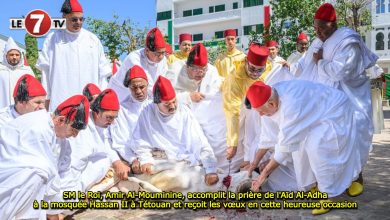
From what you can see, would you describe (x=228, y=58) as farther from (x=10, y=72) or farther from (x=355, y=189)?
(x=10, y=72)

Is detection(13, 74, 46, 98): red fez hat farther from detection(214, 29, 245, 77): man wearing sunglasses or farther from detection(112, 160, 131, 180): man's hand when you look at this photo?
detection(214, 29, 245, 77): man wearing sunglasses

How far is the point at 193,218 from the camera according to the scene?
12.5 feet

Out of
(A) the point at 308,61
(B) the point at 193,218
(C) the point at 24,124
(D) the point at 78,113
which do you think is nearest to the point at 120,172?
(B) the point at 193,218

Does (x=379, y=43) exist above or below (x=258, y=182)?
above

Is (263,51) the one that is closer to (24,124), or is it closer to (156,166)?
(156,166)

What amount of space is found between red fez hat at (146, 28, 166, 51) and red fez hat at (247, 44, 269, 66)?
1.20 m

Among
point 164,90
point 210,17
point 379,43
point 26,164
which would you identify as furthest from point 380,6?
point 26,164

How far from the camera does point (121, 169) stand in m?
4.38

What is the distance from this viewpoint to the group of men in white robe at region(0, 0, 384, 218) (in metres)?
3.22

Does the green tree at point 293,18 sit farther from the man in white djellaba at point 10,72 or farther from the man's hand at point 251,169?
the man's hand at point 251,169

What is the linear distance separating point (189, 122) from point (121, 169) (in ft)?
3.07

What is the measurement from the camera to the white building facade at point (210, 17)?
36188 mm

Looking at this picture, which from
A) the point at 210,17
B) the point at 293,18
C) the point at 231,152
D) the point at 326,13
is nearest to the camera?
the point at 326,13

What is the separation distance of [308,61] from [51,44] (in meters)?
3.31
